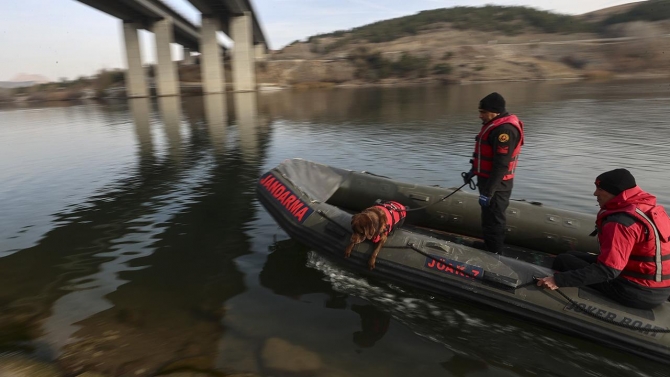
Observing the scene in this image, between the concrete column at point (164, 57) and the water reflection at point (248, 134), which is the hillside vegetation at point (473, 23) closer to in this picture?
the concrete column at point (164, 57)

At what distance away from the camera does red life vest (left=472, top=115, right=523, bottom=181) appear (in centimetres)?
404

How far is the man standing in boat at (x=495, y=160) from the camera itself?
3.98 m

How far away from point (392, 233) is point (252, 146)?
957 cm

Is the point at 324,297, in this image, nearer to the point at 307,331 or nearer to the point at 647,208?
the point at 307,331

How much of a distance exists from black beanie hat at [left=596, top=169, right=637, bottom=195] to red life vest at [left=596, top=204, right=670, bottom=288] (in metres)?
0.14

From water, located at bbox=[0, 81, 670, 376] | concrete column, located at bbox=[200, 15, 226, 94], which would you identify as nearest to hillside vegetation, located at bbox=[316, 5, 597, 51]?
concrete column, located at bbox=[200, 15, 226, 94]

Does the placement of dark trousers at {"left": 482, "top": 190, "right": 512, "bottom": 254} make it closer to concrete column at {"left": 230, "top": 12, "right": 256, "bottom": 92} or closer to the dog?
the dog

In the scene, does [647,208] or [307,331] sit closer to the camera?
[647,208]

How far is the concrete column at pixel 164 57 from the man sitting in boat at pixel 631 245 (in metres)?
46.7

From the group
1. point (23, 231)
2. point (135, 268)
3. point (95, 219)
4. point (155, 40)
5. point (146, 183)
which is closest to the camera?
point (135, 268)

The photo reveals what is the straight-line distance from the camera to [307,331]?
378cm

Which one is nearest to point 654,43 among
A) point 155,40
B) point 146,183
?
point 155,40

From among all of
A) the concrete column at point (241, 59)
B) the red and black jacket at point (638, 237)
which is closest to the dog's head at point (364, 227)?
the red and black jacket at point (638, 237)

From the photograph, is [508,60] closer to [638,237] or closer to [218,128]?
[218,128]
